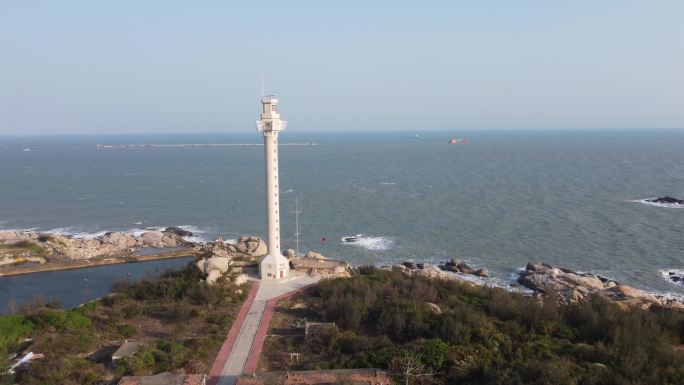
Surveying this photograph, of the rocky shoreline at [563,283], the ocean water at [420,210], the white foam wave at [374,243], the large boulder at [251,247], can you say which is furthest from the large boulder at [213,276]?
the white foam wave at [374,243]

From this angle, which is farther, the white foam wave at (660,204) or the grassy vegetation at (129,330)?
the white foam wave at (660,204)

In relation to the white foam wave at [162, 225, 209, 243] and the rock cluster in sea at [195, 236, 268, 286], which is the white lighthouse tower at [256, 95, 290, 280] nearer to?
the rock cluster in sea at [195, 236, 268, 286]

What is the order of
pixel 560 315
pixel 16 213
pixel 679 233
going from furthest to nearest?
pixel 16 213
pixel 679 233
pixel 560 315

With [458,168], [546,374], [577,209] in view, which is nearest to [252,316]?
[546,374]

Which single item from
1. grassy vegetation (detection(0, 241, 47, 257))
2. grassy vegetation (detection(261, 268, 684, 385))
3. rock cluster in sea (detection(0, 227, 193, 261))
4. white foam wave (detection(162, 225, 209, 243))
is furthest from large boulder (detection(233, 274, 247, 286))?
grassy vegetation (detection(0, 241, 47, 257))

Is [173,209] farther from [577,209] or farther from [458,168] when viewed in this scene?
[458,168]

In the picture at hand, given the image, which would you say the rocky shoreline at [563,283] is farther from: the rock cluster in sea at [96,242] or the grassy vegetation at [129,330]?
the rock cluster in sea at [96,242]

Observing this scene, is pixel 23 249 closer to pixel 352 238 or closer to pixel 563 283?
pixel 352 238
